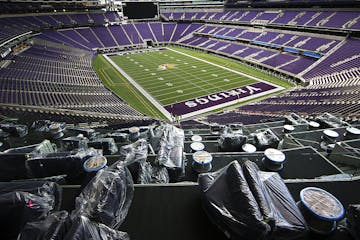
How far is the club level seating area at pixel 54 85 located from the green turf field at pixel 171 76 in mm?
2119

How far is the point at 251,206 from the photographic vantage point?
256 cm

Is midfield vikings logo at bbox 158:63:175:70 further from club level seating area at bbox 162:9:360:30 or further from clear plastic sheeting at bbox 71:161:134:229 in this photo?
clear plastic sheeting at bbox 71:161:134:229

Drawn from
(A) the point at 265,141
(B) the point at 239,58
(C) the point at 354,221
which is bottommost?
(C) the point at 354,221

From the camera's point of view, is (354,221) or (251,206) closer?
(251,206)

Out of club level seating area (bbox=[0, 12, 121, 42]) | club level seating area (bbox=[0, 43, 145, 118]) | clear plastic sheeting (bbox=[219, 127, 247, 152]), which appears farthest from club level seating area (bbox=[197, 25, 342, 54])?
club level seating area (bbox=[0, 12, 121, 42])

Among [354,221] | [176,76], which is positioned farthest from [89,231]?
[176,76]

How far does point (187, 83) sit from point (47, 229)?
2719 cm

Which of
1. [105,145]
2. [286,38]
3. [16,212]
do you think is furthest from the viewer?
[286,38]

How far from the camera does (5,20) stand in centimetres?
3706

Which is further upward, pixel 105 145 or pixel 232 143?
pixel 105 145

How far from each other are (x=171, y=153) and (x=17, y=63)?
3120cm

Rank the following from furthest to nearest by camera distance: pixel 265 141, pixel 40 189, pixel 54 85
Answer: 1. pixel 54 85
2. pixel 265 141
3. pixel 40 189

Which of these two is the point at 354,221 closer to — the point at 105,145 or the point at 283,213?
the point at 283,213

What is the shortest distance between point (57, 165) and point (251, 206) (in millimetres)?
3969
